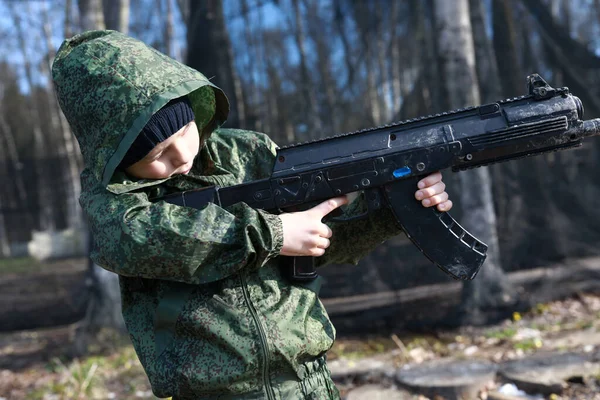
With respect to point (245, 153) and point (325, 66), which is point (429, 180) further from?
point (325, 66)

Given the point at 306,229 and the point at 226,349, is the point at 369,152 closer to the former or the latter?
the point at 306,229

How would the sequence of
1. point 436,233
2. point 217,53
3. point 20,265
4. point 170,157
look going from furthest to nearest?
1. point 20,265
2. point 217,53
3. point 436,233
4. point 170,157

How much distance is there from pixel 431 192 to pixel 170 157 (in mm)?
838

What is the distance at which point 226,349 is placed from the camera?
1.60m

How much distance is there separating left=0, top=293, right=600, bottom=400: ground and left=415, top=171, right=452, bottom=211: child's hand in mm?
2403

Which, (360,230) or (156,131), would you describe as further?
(360,230)

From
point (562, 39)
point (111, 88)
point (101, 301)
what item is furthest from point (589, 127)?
point (101, 301)

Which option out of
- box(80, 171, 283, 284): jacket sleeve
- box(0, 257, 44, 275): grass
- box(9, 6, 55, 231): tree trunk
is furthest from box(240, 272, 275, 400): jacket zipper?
box(0, 257, 44, 275): grass

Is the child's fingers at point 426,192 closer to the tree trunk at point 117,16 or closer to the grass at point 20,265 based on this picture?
the tree trunk at point 117,16

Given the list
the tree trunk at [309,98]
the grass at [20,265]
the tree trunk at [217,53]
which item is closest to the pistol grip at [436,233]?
the tree trunk at [309,98]

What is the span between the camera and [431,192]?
1.83 meters

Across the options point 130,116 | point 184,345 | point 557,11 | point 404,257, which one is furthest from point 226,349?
point 557,11

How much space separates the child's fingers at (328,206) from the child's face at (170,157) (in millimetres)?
418

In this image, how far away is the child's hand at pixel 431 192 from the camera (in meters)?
1.82
